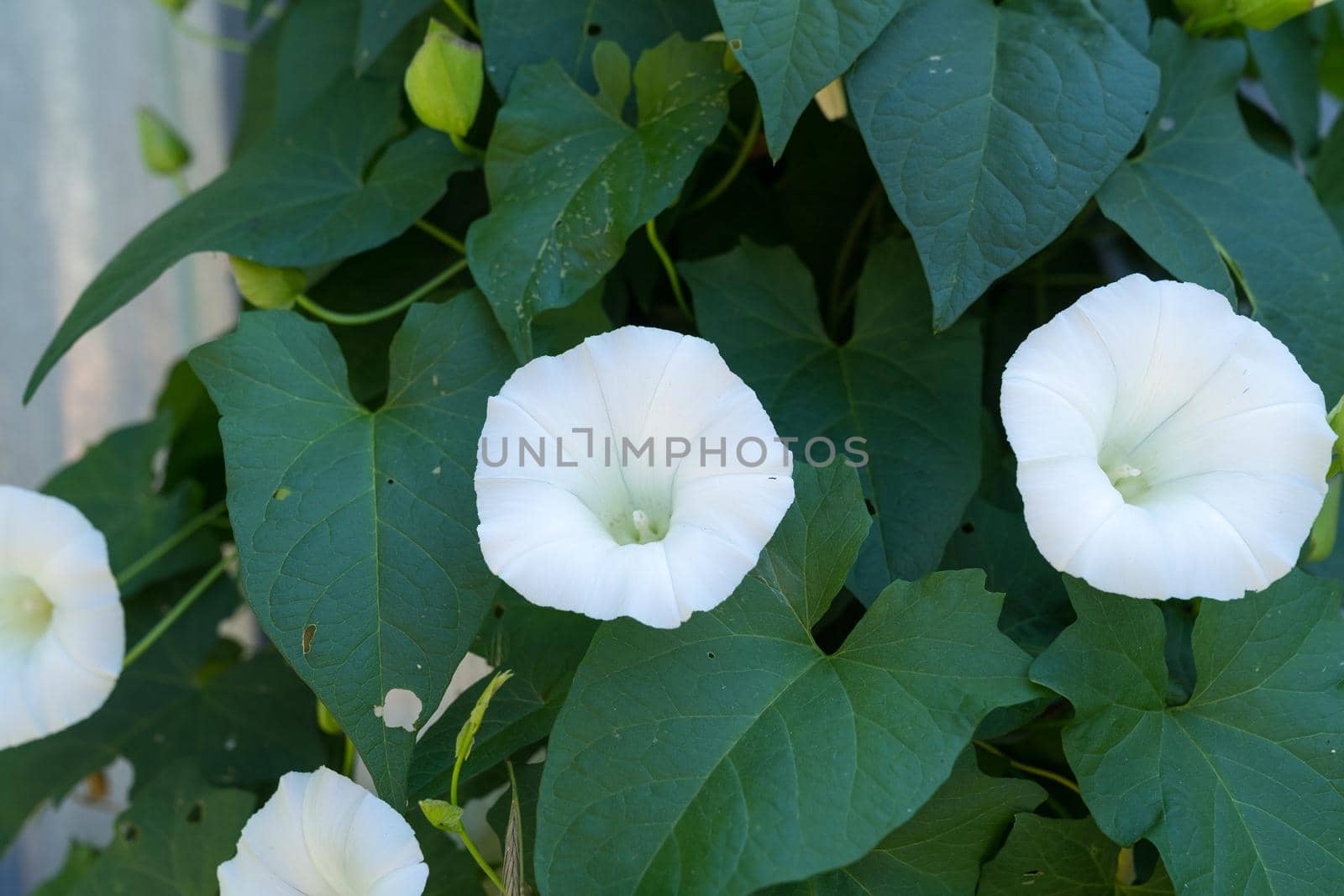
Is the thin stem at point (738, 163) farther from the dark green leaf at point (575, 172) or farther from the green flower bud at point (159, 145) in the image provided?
the green flower bud at point (159, 145)

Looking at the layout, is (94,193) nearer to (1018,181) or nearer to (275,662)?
(275,662)

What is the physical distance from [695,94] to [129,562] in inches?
18.3

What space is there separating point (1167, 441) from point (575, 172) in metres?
0.30

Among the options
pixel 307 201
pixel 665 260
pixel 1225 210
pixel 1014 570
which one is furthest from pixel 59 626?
pixel 1225 210

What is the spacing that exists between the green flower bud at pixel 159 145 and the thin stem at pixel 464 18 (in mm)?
287

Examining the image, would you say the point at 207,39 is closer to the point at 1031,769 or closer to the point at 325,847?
the point at 325,847

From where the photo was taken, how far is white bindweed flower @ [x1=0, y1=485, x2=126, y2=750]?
1.70 feet

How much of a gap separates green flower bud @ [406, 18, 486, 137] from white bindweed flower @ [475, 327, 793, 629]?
0.65 ft

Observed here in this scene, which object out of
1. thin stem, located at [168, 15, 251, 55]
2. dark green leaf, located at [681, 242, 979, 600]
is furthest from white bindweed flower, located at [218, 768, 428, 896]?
thin stem, located at [168, 15, 251, 55]

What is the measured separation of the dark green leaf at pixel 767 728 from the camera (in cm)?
37

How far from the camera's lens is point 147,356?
49.0 inches

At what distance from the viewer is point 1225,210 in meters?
0.55

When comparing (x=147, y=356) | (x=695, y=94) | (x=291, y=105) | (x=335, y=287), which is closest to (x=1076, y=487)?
(x=695, y=94)

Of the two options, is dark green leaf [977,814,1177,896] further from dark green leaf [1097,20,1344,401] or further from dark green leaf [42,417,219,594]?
dark green leaf [42,417,219,594]
